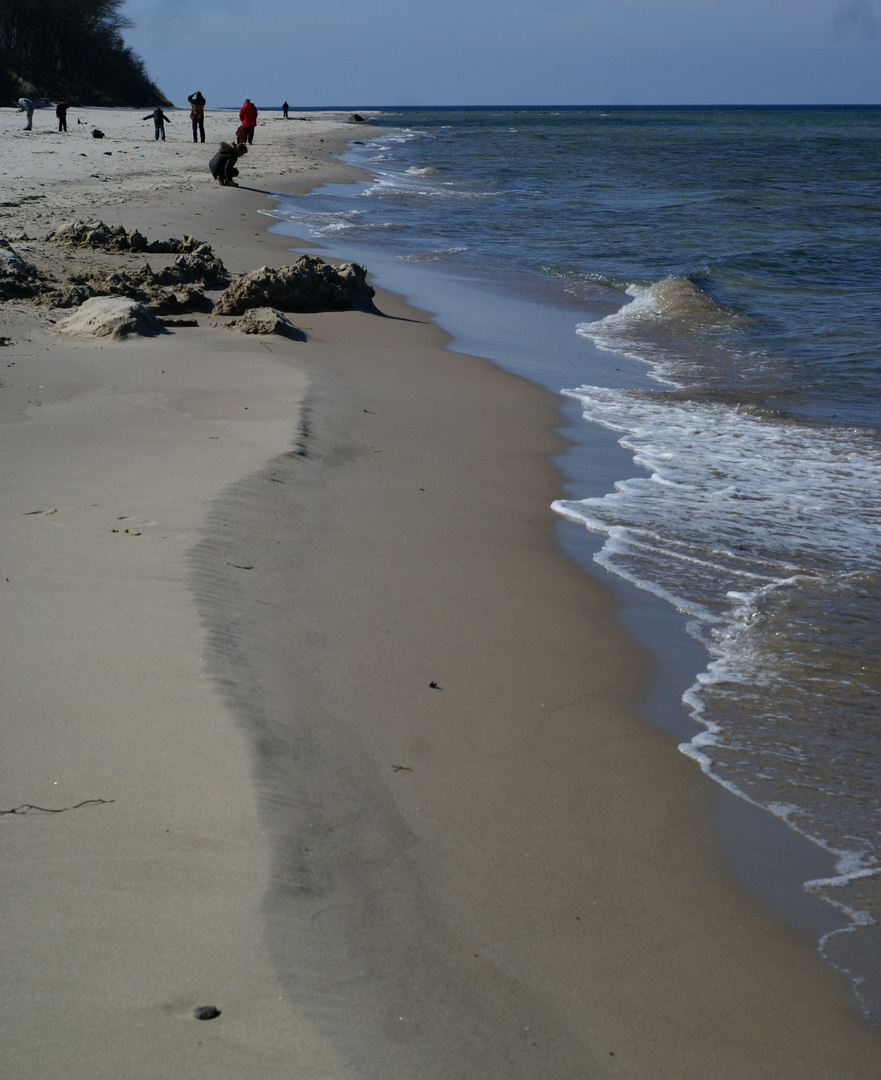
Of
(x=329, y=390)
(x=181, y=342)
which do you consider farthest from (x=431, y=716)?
(x=181, y=342)

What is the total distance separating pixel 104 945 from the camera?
1.76 m

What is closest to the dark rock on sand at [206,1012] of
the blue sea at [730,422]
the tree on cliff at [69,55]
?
the blue sea at [730,422]

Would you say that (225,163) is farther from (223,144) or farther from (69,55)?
(69,55)

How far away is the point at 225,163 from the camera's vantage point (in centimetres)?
1831

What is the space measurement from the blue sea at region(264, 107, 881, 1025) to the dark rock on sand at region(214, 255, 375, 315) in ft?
3.39

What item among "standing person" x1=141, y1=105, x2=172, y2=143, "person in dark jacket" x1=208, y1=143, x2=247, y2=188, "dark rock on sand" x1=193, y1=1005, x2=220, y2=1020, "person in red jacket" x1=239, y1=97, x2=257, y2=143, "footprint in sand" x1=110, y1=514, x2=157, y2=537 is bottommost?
"dark rock on sand" x1=193, y1=1005, x2=220, y2=1020

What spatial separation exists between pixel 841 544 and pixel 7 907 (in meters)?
4.00

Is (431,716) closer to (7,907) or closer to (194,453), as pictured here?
(7,907)

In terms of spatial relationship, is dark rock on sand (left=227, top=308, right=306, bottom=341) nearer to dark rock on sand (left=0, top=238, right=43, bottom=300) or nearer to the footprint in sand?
dark rock on sand (left=0, top=238, right=43, bottom=300)

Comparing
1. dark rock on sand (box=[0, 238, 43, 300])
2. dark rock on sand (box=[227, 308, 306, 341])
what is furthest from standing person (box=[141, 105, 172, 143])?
dark rock on sand (box=[227, 308, 306, 341])

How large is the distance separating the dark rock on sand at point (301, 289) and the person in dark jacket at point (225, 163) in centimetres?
1092

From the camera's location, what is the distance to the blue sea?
2975 mm

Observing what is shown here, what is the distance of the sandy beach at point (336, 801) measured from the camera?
5.72 ft

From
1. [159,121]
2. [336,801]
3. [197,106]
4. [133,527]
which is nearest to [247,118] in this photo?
[197,106]
